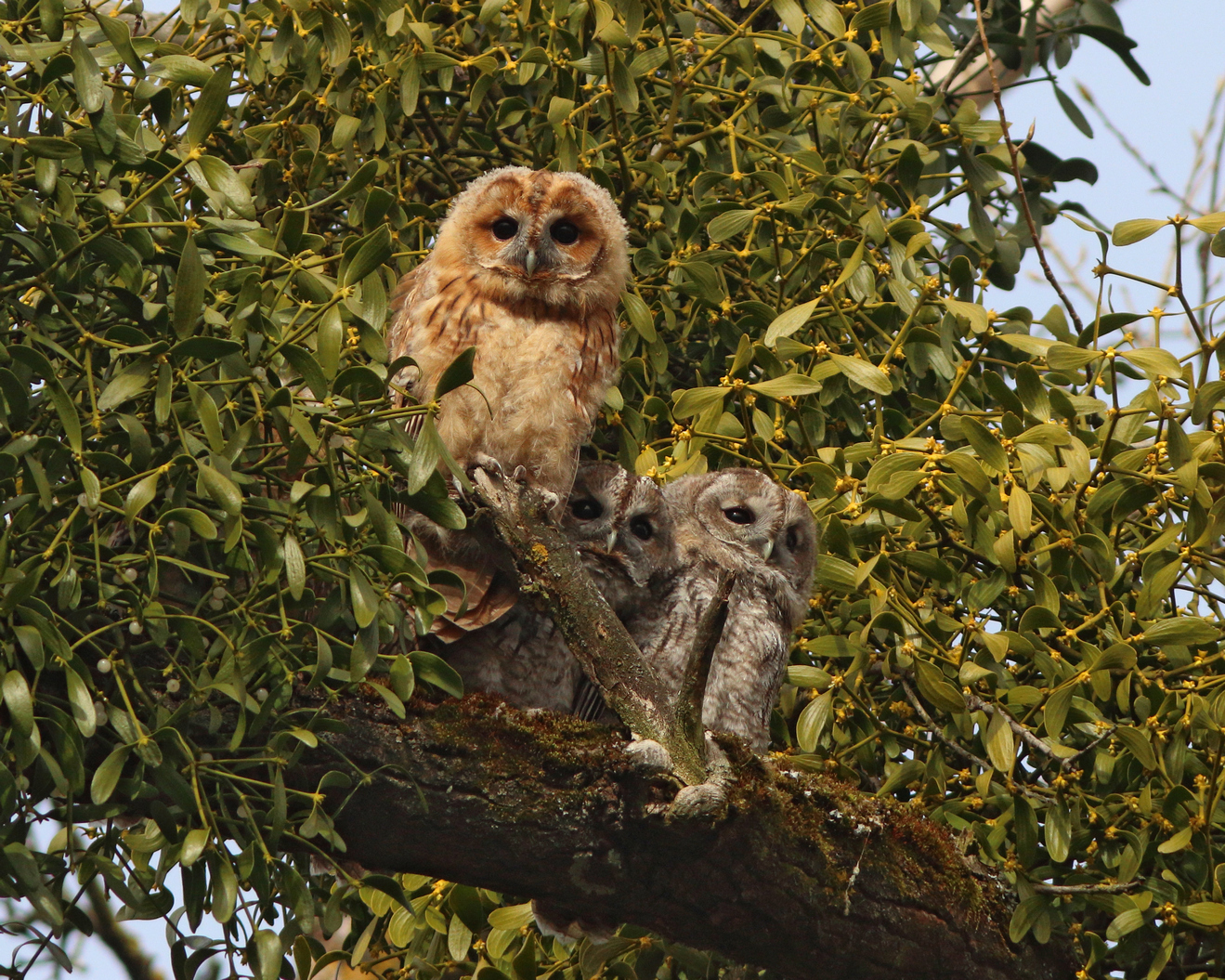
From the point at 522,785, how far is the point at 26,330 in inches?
34.4

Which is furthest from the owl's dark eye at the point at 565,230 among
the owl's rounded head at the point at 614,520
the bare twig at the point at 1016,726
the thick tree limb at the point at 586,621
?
the bare twig at the point at 1016,726

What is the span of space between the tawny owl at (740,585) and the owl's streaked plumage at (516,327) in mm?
409

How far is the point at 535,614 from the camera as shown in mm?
2564

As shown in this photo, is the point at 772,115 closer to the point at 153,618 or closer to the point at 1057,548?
the point at 1057,548

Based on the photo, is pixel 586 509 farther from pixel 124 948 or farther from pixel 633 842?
pixel 124 948

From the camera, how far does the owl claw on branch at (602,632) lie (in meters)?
1.90

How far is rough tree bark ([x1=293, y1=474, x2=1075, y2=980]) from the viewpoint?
1.87 metres

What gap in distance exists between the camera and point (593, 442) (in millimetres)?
2936

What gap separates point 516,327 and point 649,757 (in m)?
1.07

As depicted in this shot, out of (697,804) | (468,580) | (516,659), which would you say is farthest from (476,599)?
(697,804)

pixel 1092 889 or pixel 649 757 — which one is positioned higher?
pixel 649 757

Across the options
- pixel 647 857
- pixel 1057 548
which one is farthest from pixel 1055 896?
pixel 647 857

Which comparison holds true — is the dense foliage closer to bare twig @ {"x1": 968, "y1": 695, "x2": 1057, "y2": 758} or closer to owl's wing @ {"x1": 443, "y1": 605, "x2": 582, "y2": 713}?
bare twig @ {"x1": 968, "y1": 695, "x2": 1057, "y2": 758}

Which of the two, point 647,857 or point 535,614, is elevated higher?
point 535,614
